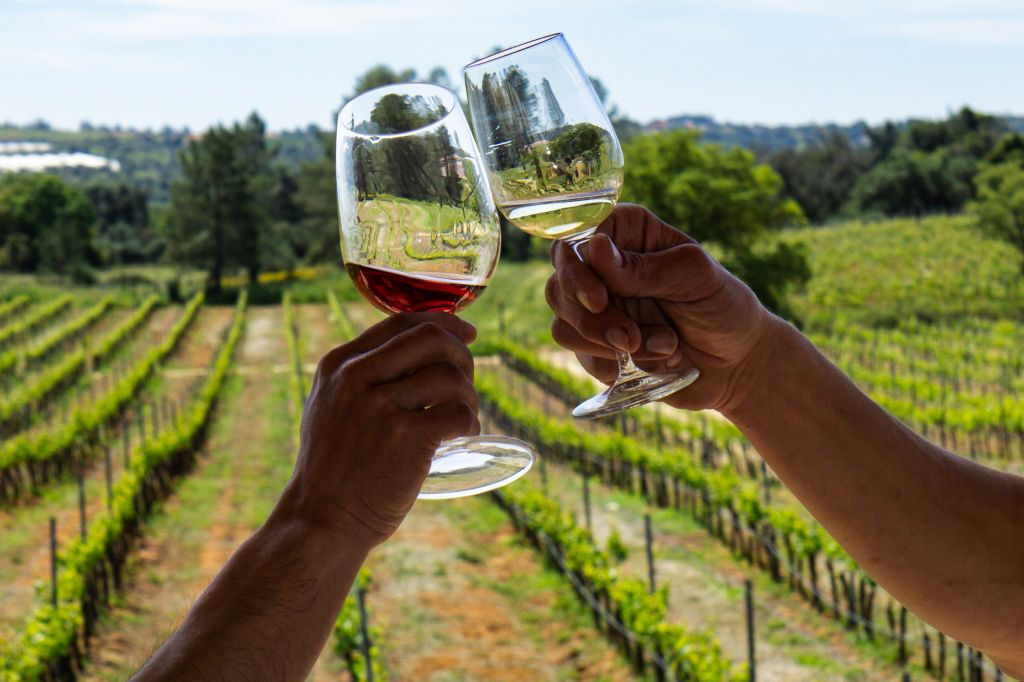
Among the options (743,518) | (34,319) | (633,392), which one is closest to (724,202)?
(34,319)

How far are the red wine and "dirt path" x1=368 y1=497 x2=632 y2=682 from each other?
7.35 meters

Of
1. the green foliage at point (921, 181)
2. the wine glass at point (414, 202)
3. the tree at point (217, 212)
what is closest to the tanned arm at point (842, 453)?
the wine glass at point (414, 202)

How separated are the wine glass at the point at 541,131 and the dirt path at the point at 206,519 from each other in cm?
360

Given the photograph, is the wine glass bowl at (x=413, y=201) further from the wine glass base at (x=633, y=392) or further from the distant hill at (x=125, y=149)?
the distant hill at (x=125, y=149)

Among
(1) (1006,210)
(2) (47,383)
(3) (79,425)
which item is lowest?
(3) (79,425)

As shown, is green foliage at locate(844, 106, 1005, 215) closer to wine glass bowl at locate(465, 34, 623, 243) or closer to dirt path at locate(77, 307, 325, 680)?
dirt path at locate(77, 307, 325, 680)

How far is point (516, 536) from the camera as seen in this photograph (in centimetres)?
1192

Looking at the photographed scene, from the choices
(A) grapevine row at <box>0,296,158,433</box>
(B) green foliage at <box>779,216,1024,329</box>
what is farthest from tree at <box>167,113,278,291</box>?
(B) green foliage at <box>779,216,1024,329</box>

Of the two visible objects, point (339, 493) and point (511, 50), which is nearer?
point (339, 493)

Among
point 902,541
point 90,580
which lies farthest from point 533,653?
point 902,541

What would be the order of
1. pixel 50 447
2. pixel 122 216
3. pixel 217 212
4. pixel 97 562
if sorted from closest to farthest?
pixel 97 562, pixel 50 447, pixel 217 212, pixel 122 216

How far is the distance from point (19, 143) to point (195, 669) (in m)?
163

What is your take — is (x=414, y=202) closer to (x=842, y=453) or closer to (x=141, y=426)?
(x=842, y=453)

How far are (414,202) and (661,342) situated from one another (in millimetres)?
539
